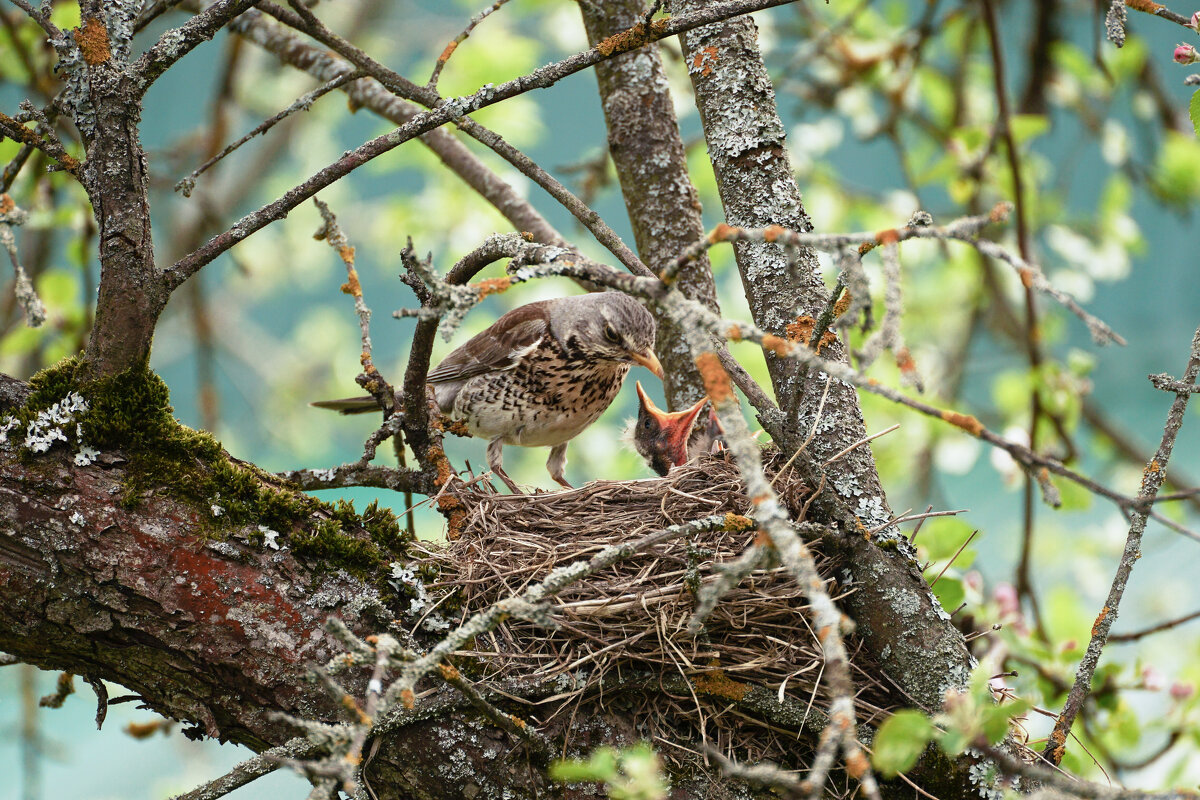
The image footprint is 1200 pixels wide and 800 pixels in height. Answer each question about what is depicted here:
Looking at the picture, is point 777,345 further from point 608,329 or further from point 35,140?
point 608,329

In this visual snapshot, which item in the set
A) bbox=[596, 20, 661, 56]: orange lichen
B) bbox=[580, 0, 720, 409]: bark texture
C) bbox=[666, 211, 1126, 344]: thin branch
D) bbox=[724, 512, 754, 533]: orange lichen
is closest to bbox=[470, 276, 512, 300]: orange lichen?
bbox=[666, 211, 1126, 344]: thin branch

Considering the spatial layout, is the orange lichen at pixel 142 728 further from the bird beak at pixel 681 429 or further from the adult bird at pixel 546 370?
the bird beak at pixel 681 429

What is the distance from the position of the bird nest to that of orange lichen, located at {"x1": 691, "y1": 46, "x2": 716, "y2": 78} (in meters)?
1.09

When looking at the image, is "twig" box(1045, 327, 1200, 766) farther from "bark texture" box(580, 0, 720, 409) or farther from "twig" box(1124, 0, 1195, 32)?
"bark texture" box(580, 0, 720, 409)

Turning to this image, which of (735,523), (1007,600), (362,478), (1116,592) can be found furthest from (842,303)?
(1007,600)

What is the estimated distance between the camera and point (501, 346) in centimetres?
384

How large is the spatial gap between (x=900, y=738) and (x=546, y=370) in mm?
2637

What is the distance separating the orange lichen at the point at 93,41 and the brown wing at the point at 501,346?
6.46 ft

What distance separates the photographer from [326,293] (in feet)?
34.1

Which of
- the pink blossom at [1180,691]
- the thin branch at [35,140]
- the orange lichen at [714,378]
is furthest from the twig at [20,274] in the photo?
the pink blossom at [1180,691]

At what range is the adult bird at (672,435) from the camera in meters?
3.50

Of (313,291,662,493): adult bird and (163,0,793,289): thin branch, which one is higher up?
(313,291,662,493): adult bird

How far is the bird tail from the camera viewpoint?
151 inches

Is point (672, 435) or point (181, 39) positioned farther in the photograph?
A: point (672, 435)
